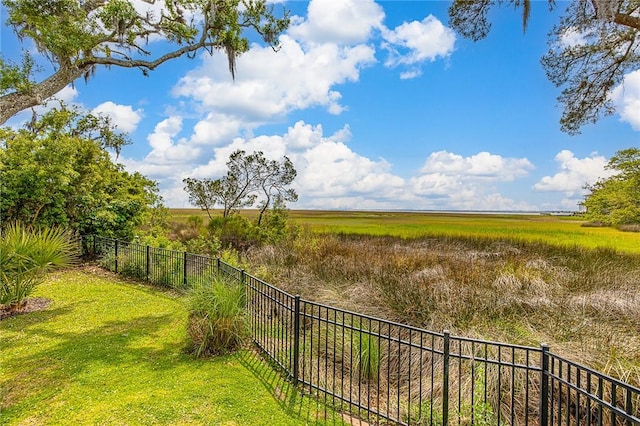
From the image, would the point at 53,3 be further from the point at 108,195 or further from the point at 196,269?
the point at 108,195

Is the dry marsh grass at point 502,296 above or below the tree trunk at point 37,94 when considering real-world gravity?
below

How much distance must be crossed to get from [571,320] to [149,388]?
625 centimetres

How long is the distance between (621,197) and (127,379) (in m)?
23.5

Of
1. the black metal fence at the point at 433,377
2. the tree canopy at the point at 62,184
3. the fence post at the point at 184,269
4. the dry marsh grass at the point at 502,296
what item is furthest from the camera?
the tree canopy at the point at 62,184

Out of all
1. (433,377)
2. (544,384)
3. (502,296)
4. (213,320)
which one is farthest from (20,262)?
(502,296)

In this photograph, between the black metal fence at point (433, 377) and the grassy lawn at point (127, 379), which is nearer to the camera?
the black metal fence at point (433, 377)

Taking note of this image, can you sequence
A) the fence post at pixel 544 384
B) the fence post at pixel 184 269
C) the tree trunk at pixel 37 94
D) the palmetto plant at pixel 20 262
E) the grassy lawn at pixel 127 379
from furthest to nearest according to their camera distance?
the fence post at pixel 184 269 < the tree trunk at pixel 37 94 < the palmetto plant at pixel 20 262 < the grassy lawn at pixel 127 379 < the fence post at pixel 544 384

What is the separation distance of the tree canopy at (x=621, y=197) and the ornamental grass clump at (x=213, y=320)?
2081cm

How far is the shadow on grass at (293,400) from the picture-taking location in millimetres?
3623

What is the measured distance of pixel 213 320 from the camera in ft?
16.9

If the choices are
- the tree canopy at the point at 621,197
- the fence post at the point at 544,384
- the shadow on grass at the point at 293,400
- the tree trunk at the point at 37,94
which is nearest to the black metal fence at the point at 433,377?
the fence post at the point at 544,384

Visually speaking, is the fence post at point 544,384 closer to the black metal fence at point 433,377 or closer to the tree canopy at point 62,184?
the black metal fence at point 433,377

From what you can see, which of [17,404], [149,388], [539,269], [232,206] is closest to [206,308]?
[149,388]

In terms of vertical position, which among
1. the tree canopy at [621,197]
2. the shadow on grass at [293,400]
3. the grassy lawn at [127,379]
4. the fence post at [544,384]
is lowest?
the shadow on grass at [293,400]
